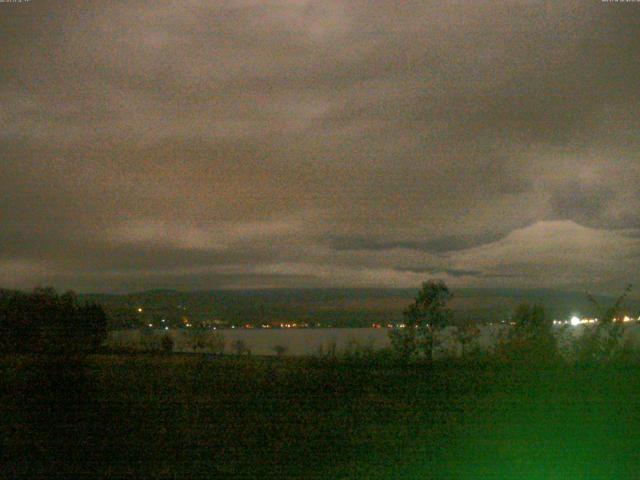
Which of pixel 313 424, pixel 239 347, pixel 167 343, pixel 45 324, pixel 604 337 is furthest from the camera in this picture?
pixel 167 343

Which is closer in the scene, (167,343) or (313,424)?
(313,424)

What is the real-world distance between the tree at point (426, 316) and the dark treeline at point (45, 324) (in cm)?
1223

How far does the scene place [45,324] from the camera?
433 inches

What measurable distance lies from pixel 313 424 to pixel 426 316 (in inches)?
657

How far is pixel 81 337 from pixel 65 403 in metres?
1.23

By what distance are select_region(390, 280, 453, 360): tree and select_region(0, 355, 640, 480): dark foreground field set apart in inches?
375

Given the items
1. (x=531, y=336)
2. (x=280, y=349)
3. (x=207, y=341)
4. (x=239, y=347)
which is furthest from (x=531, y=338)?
(x=207, y=341)

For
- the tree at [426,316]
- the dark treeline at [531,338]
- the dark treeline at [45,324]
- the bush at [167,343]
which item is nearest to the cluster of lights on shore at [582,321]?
the dark treeline at [531,338]

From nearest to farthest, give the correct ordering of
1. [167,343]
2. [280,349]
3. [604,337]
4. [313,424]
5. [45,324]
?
[313,424] → [45,324] → [604,337] → [280,349] → [167,343]

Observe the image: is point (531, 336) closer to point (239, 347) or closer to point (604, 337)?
point (604, 337)

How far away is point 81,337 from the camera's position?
1102 cm

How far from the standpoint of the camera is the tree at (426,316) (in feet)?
75.4

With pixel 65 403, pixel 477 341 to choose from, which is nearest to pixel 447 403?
pixel 65 403

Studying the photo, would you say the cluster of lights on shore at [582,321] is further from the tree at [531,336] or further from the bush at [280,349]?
the bush at [280,349]
